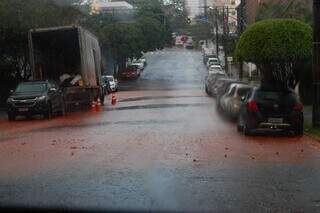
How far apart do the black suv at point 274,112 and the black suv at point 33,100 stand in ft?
38.0

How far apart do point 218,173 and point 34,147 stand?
6.54 metres

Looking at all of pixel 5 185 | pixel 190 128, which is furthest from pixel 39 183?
pixel 190 128

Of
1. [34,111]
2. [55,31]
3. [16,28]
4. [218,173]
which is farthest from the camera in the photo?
[16,28]

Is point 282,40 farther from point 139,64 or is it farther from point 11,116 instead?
point 139,64

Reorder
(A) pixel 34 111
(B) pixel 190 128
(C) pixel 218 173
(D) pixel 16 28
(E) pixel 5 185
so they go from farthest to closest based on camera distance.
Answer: (D) pixel 16 28 → (A) pixel 34 111 → (B) pixel 190 128 → (C) pixel 218 173 → (E) pixel 5 185

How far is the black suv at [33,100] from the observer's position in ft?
99.7

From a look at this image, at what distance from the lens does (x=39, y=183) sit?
40.2 ft

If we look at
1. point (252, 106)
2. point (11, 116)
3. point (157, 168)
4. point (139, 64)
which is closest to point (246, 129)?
point (252, 106)

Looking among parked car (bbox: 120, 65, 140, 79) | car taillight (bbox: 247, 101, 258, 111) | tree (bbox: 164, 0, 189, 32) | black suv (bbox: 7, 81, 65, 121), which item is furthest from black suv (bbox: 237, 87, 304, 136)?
tree (bbox: 164, 0, 189, 32)

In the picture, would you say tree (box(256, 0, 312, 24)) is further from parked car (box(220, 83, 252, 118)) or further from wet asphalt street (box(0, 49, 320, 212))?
wet asphalt street (box(0, 49, 320, 212))

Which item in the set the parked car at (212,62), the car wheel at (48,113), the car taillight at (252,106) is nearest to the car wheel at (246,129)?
the car taillight at (252,106)

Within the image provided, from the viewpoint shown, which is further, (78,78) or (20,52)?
(20,52)

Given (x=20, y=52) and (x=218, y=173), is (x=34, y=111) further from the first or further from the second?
(x=218, y=173)

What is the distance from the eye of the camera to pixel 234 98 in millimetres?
27234
